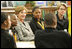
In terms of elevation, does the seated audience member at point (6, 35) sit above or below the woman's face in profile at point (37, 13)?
below

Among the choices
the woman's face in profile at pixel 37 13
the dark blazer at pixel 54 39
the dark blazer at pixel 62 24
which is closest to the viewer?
the dark blazer at pixel 54 39

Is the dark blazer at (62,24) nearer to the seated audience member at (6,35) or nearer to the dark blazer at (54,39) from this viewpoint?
the dark blazer at (54,39)

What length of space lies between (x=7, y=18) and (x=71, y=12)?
2.69 ft

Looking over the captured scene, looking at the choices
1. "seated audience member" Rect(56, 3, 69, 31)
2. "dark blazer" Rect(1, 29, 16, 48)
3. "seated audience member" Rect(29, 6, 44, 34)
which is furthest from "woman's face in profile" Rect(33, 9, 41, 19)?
"dark blazer" Rect(1, 29, 16, 48)

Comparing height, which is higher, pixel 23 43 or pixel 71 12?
pixel 71 12

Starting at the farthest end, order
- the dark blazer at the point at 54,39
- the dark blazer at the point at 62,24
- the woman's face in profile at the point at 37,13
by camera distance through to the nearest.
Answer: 1. the dark blazer at the point at 62,24
2. the woman's face in profile at the point at 37,13
3. the dark blazer at the point at 54,39

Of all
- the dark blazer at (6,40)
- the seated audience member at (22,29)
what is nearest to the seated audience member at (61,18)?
the seated audience member at (22,29)

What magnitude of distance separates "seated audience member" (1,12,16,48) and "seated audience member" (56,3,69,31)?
0.66m

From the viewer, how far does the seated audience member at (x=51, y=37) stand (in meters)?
1.60

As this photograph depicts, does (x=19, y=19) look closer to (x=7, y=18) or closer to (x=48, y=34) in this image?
(x=7, y=18)

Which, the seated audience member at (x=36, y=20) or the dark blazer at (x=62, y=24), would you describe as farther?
the dark blazer at (x=62, y=24)

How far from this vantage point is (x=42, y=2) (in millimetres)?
3014

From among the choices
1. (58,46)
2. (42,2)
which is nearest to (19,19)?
(58,46)

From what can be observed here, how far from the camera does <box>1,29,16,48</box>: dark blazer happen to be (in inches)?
64.7
